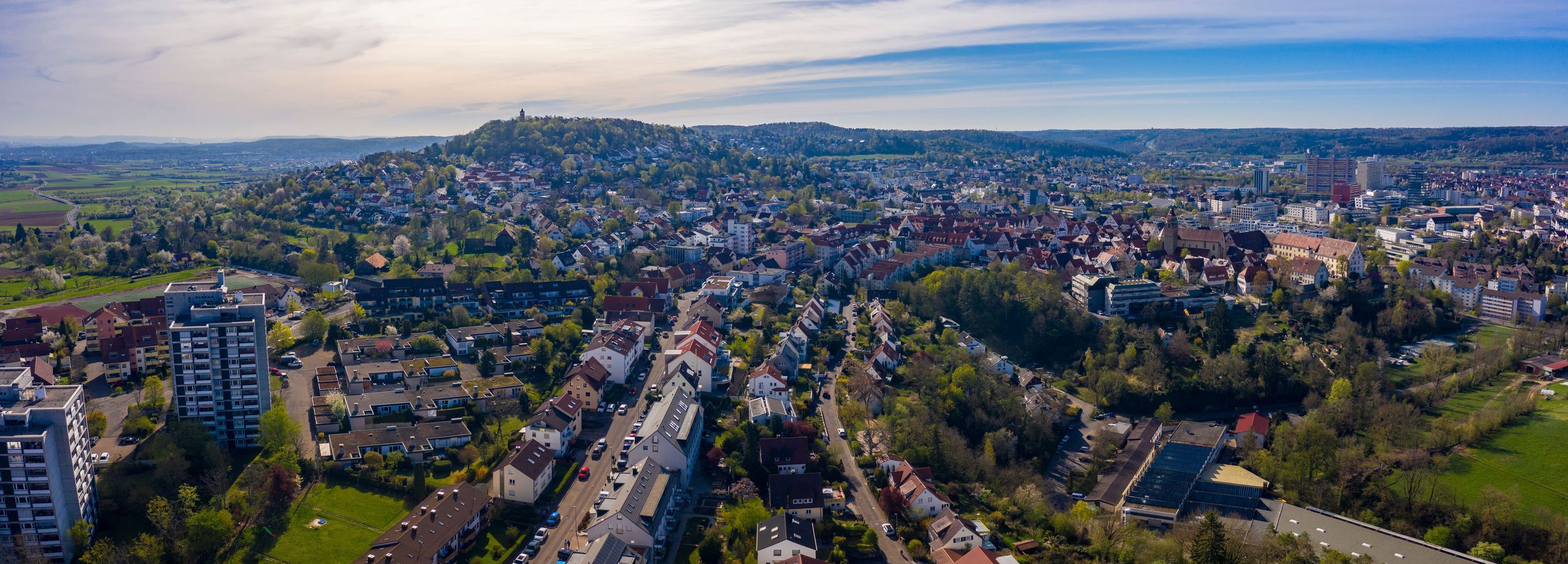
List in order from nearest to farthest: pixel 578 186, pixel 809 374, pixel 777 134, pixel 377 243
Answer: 1. pixel 809 374
2. pixel 377 243
3. pixel 578 186
4. pixel 777 134

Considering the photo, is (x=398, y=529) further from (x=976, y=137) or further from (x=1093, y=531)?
(x=976, y=137)

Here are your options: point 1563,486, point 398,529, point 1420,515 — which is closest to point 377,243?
point 398,529

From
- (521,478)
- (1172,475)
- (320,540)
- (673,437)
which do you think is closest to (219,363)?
(320,540)

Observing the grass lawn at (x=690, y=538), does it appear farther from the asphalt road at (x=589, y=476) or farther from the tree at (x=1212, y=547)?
the tree at (x=1212, y=547)

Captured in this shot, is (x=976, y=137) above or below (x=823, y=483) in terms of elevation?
above

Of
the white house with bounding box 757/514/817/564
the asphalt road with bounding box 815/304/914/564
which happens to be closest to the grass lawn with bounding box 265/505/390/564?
the white house with bounding box 757/514/817/564

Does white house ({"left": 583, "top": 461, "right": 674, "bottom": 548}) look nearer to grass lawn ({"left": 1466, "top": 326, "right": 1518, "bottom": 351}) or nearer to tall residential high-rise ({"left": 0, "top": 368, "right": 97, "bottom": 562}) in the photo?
tall residential high-rise ({"left": 0, "top": 368, "right": 97, "bottom": 562})
